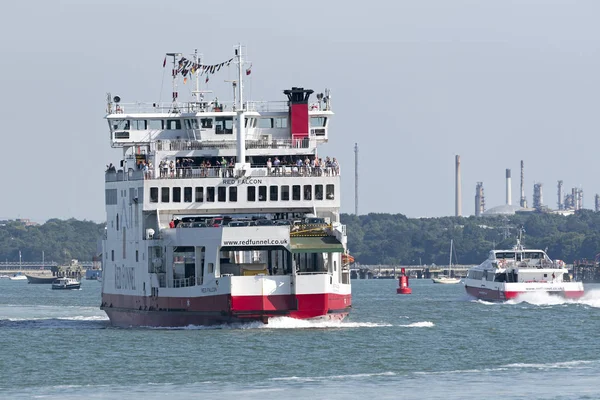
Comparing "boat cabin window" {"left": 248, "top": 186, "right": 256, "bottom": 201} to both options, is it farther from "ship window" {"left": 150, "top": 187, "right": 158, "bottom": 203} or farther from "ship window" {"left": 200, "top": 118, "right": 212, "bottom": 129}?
"ship window" {"left": 200, "top": 118, "right": 212, "bottom": 129}

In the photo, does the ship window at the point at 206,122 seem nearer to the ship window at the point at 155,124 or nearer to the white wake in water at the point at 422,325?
the ship window at the point at 155,124

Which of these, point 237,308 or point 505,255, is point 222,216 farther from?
point 505,255

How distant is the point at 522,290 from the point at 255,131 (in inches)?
1660

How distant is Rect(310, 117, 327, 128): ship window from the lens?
85.9 metres

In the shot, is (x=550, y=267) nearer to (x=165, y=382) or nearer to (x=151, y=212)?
(x=151, y=212)

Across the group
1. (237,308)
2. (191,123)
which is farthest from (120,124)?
(237,308)

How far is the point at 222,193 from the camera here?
78375mm

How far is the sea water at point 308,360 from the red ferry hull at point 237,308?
0.58 m

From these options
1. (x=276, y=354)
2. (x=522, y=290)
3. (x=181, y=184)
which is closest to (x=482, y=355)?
(x=276, y=354)

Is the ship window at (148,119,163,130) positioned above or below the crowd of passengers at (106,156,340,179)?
above

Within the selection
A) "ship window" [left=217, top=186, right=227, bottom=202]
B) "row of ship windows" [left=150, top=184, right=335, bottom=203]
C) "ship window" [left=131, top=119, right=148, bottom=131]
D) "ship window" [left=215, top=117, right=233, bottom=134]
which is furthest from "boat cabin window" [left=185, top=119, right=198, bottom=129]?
"ship window" [left=217, top=186, right=227, bottom=202]

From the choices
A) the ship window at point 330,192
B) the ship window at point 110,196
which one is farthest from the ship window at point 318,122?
the ship window at point 110,196

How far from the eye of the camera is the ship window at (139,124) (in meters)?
86.9

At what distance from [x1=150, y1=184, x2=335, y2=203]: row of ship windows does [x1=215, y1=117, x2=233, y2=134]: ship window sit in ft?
22.4
